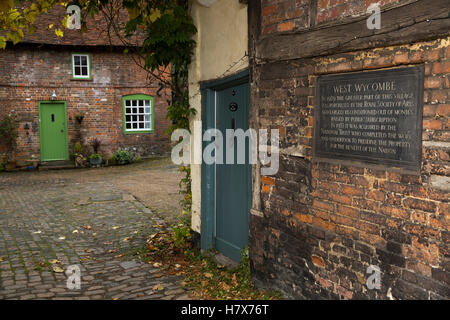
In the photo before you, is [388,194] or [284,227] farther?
[284,227]

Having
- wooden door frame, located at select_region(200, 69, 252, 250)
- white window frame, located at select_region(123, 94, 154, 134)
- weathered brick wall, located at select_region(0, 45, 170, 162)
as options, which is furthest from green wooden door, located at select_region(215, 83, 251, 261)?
white window frame, located at select_region(123, 94, 154, 134)

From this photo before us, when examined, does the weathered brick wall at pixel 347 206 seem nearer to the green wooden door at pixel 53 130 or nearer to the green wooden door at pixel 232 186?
the green wooden door at pixel 232 186

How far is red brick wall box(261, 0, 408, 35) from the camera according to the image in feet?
10.7

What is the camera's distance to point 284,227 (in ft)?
13.7

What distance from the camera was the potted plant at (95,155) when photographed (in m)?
17.2

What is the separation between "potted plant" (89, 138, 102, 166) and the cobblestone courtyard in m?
4.21

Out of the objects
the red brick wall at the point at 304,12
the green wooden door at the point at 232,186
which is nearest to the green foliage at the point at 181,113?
the green wooden door at the point at 232,186

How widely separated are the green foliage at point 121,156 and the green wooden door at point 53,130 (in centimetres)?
206

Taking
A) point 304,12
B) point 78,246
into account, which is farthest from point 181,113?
point 304,12

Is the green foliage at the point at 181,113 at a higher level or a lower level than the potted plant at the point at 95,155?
higher

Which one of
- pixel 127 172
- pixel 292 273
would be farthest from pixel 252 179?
pixel 127 172

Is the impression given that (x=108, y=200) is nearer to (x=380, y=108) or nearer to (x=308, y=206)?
(x=308, y=206)

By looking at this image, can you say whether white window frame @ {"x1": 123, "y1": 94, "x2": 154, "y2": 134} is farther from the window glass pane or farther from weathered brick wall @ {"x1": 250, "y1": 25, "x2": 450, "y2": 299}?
weathered brick wall @ {"x1": 250, "y1": 25, "x2": 450, "y2": 299}
